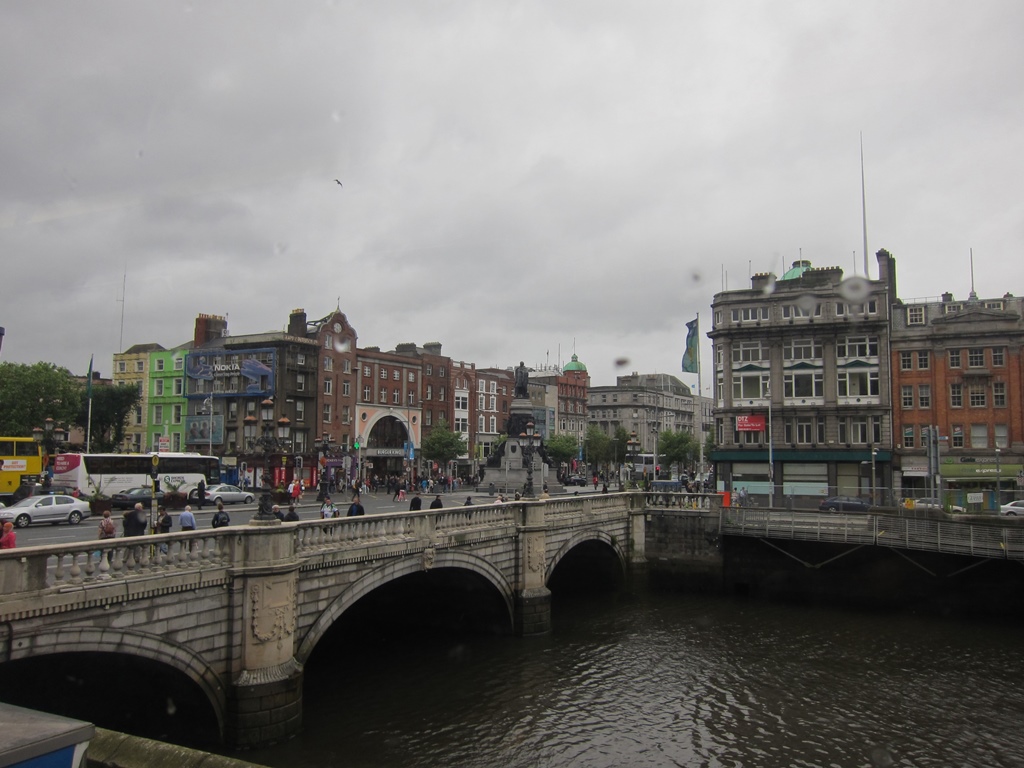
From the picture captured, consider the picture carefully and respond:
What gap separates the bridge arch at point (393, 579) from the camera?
17016 millimetres

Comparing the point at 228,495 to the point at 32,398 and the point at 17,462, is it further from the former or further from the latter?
the point at 32,398

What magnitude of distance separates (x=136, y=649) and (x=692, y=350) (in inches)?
1810

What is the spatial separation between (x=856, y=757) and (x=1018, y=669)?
9.75 meters

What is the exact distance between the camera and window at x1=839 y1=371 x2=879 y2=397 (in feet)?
174

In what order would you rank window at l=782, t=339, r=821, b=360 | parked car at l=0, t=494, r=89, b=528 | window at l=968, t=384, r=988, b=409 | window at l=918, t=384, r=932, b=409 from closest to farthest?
1. parked car at l=0, t=494, r=89, b=528
2. window at l=968, t=384, r=988, b=409
3. window at l=918, t=384, r=932, b=409
4. window at l=782, t=339, r=821, b=360

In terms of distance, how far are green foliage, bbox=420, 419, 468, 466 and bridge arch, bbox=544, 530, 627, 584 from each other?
148ft

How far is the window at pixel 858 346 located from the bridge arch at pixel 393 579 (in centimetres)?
3723

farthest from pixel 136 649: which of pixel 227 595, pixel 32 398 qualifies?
pixel 32 398

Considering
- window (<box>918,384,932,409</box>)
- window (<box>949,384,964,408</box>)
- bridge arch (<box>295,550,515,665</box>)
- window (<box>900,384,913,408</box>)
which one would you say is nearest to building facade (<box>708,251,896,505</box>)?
window (<box>900,384,913,408</box>)

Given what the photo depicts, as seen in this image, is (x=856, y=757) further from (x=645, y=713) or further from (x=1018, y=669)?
(x=1018, y=669)

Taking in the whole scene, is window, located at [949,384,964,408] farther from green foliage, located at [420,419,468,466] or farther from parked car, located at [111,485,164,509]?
parked car, located at [111,485,164,509]

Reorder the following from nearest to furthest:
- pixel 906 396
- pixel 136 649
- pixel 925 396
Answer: pixel 136 649, pixel 925 396, pixel 906 396

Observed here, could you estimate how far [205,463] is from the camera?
49.7 m

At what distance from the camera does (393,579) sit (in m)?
21.0
